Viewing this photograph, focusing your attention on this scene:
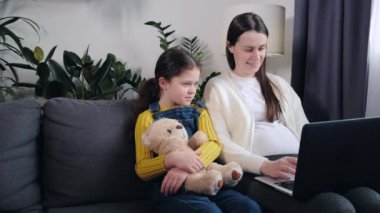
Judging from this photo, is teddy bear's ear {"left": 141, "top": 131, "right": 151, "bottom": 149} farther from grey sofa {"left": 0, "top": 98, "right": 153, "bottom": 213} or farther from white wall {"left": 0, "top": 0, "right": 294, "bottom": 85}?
white wall {"left": 0, "top": 0, "right": 294, "bottom": 85}

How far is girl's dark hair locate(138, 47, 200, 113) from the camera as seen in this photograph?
1.31 metres

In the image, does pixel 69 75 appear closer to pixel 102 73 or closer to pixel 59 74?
pixel 59 74

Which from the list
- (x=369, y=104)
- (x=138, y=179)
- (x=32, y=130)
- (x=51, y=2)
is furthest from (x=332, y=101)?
(x=51, y=2)

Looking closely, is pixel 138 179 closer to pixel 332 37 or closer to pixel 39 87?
pixel 39 87

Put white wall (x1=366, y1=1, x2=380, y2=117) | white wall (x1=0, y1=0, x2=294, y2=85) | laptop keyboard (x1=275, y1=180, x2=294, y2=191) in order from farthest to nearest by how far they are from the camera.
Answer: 1. white wall (x1=0, y1=0, x2=294, y2=85)
2. white wall (x1=366, y1=1, x2=380, y2=117)
3. laptop keyboard (x1=275, y1=180, x2=294, y2=191)

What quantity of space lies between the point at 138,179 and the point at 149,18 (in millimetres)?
1188

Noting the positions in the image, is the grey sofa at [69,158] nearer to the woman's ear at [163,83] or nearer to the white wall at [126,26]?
the woman's ear at [163,83]

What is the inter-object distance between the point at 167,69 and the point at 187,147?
0.94 feet

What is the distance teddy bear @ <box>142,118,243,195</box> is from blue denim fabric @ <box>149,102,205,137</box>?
0.17 ft

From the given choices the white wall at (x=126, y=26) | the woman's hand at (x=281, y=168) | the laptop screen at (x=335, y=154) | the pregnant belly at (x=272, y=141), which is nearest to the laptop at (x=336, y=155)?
the laptop screen at (x=335, y=154)

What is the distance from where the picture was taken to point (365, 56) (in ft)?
5.52

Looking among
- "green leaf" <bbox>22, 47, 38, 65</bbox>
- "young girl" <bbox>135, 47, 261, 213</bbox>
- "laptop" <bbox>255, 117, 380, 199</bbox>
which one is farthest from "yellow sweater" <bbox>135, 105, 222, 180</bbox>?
"green leaf" <bbox>22, 47, 38, 65</bbox>

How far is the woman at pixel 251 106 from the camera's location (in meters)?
1.37

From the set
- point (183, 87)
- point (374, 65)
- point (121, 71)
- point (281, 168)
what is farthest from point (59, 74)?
point (374, 65)
